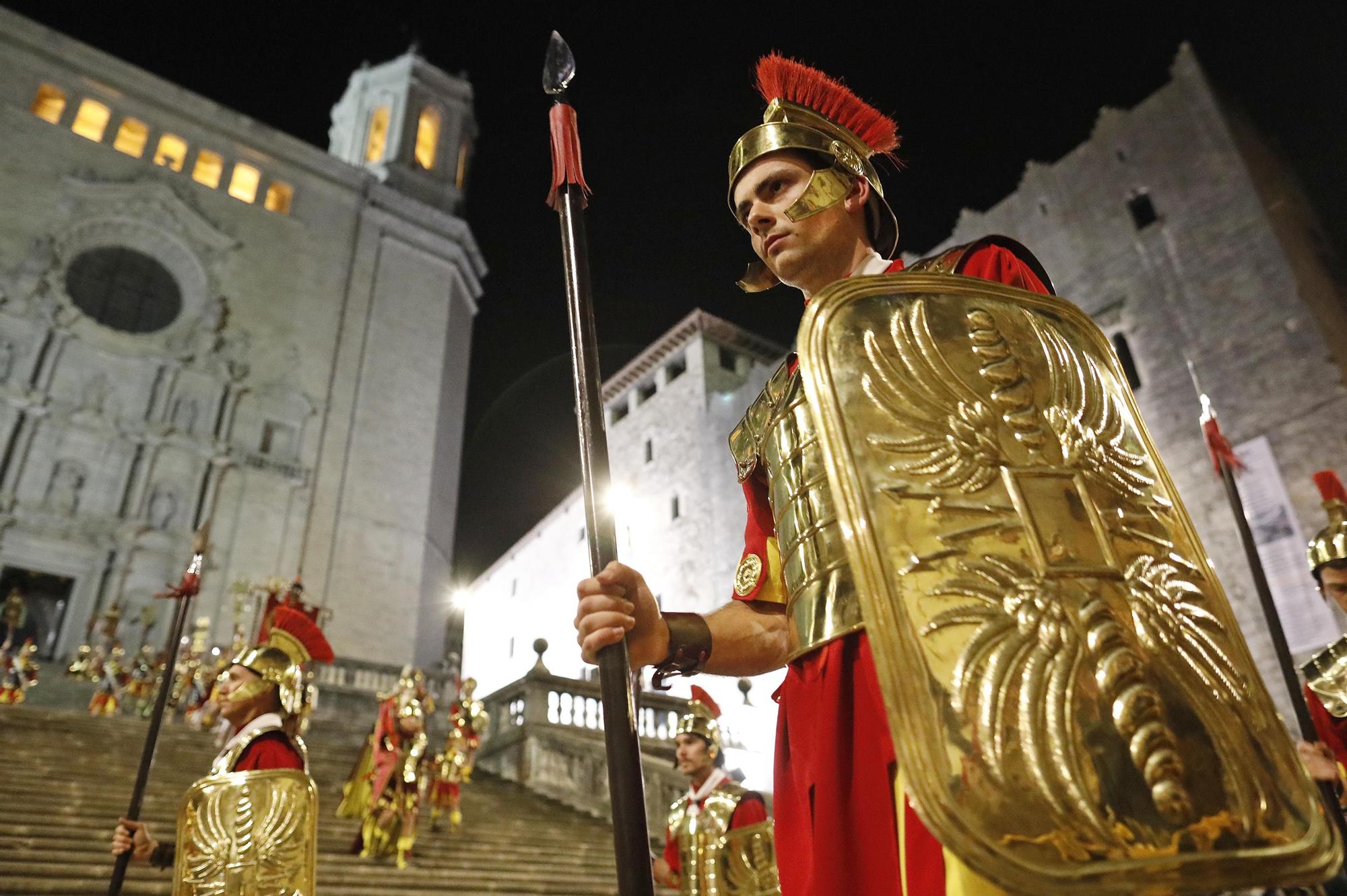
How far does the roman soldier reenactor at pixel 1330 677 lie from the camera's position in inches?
169

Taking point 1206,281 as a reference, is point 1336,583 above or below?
below

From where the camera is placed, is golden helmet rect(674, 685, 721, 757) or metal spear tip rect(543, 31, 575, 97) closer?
metal spear tip rect(543, 31, 575, 97)

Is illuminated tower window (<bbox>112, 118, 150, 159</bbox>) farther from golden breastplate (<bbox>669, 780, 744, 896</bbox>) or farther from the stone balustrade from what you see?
golden breastplate (<bbox>669, 780, 744, 896</bbox>)

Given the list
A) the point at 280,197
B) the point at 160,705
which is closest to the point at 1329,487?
the point at 160,705

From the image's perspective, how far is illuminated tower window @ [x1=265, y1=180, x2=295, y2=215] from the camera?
28.4 meters

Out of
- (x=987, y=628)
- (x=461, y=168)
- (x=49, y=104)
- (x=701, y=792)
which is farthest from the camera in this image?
(x=461, y=168)

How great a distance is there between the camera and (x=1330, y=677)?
4613mm

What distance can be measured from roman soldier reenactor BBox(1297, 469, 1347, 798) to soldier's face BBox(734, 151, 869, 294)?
3797 mm

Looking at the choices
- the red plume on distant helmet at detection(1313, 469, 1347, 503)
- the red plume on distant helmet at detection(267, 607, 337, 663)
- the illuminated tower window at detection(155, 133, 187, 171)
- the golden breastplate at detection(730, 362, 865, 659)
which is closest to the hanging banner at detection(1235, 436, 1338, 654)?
the red plume on distant helmet at detection(1313, 469, 1347, 503)

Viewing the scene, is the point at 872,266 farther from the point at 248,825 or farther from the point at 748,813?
the point at 748,813

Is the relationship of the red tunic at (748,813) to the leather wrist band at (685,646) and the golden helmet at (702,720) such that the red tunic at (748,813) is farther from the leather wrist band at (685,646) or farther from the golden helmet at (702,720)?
the leather wrist band at (685,646)

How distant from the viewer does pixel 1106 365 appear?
180 cm

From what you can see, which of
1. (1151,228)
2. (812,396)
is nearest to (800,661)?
(812,396)

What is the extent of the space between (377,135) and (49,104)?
10983mm
